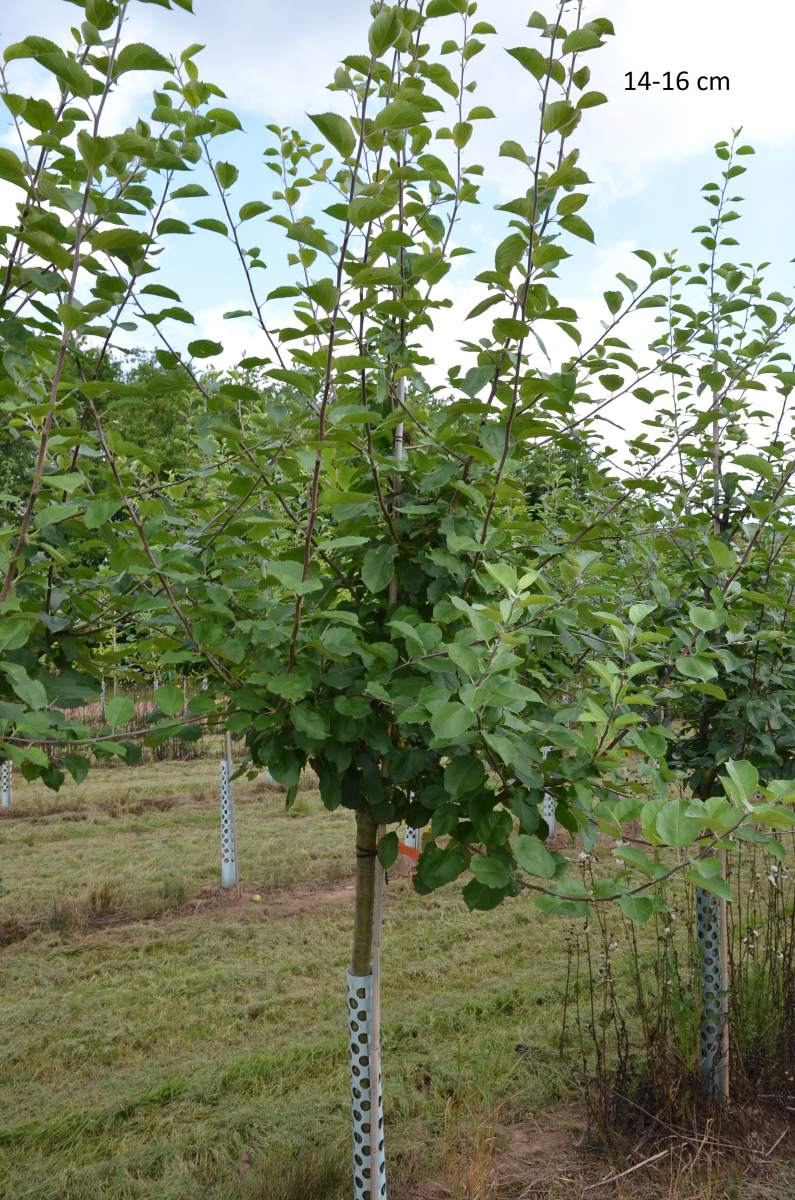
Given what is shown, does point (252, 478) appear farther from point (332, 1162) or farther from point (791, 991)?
point (791, 991)

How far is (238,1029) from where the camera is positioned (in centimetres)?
477

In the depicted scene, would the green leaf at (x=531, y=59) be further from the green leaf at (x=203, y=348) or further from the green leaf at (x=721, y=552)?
the green leaf at (x=721, y=552)

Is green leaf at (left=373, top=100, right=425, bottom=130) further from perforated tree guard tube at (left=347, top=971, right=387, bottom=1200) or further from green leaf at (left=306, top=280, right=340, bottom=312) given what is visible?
perforated tree guard tube at (left=347, top=971, right=387, bottom=1200)

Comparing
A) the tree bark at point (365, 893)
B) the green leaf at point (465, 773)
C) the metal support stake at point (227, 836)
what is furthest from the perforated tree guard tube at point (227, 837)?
the green leaf at point (465, 773)

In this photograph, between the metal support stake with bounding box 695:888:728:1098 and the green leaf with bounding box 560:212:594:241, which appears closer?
the green leaf with bounding box 560:212:594:241

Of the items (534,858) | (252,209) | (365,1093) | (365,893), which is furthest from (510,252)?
(365,1093)

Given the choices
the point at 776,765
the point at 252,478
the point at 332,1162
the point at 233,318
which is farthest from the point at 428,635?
the point at 332,1162

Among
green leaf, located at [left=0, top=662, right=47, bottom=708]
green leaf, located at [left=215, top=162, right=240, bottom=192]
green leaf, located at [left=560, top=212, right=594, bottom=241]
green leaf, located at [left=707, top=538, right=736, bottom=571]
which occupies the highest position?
green leaf, located at [left=215, top=162, right=240, bottom=192]

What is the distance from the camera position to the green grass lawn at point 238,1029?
11.3ft

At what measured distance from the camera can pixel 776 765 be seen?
128 inches

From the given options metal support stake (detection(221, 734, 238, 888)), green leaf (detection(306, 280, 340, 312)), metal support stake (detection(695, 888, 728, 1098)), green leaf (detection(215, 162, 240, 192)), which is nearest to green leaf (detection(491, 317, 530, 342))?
green leaf (detection(306, 280, 340, 312))

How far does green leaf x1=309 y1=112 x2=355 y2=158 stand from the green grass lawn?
3233 mm

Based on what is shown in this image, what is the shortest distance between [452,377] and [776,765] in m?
2.02

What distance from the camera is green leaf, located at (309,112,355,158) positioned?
149 cm
